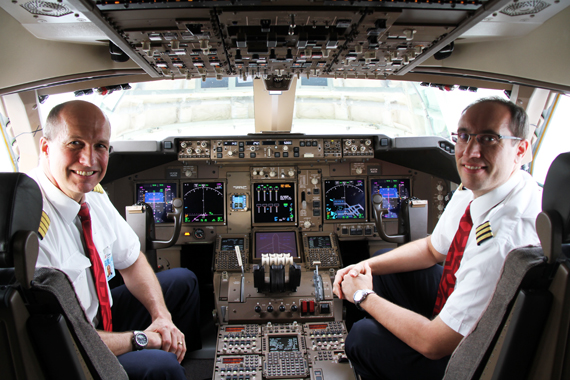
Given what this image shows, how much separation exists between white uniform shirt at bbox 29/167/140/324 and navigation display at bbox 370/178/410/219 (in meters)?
2.14

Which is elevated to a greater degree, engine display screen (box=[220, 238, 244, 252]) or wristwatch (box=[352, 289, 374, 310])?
wristwatch (box=[352, 289, 374, 310])

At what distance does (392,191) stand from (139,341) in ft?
7.92

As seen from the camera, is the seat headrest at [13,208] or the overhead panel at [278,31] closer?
the seat headrest at [13,208]

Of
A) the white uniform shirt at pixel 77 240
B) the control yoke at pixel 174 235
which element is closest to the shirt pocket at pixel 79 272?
the white uniform shirt at pixel 77 240

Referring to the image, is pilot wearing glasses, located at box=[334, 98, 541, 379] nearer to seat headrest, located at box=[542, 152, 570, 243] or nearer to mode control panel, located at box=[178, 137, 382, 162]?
seat headrest, located at box=[542, 152, 570, 243]

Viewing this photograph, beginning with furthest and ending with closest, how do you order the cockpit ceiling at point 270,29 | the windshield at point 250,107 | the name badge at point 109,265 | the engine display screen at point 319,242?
1. the windshield at point 250,107
2. the engine display screen at point 319,242
3. the name badge at point 109,265
4. the cockpit ceiling at point 270,29

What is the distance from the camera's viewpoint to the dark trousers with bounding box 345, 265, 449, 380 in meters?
1.37

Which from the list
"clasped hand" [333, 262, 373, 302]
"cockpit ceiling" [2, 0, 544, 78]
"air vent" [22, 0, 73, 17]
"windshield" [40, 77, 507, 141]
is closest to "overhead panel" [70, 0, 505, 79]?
"cockpit ceiling" [2, 0, 544, 78]

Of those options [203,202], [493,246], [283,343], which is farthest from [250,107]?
[493,246]

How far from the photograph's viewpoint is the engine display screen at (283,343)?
2.21m

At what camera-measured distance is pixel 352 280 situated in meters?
1.70

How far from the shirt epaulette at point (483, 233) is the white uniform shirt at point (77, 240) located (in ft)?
4.53

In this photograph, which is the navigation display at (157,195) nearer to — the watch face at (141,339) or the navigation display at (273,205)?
the navigation display at (273,205)

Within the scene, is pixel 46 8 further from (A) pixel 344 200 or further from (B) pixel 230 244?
(A) pixel 344 200
